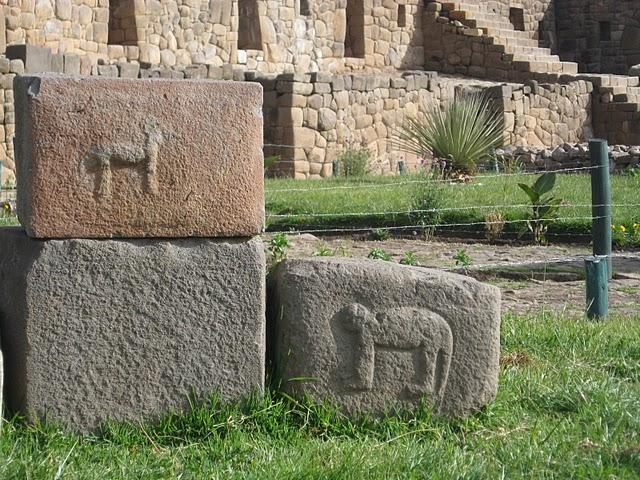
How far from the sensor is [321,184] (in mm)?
12938

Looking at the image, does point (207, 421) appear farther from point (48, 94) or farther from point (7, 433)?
point (48, 94)

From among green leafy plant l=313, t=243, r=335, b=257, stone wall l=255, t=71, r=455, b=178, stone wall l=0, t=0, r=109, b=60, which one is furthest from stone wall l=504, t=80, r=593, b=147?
green leafy plant l=313, t=243, r=335, b=257

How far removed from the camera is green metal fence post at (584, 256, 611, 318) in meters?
6.70

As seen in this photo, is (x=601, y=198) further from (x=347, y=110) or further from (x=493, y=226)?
(x=347, y=110)

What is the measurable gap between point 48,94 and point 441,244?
619cm

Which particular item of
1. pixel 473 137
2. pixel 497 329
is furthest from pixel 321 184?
pixel 497 329

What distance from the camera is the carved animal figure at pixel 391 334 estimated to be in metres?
4.23

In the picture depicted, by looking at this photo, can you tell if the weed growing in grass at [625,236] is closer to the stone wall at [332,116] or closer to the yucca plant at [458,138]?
the yucca plant at [458,138]

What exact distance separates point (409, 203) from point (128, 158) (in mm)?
6920

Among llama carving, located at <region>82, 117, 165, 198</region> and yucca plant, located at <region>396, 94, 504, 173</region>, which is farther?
yucca plant, located at <region>396, 94, 504, 173</region>

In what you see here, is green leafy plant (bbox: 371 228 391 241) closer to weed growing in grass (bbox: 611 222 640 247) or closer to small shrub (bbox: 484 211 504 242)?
small shrub (bbox: 484 211 504 242)

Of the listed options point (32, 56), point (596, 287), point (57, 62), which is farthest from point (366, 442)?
point (57, 62)

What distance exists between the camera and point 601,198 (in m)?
7.20

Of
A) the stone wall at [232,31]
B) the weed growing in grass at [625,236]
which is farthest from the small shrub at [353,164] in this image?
the weed growing in grass at [625,236]
